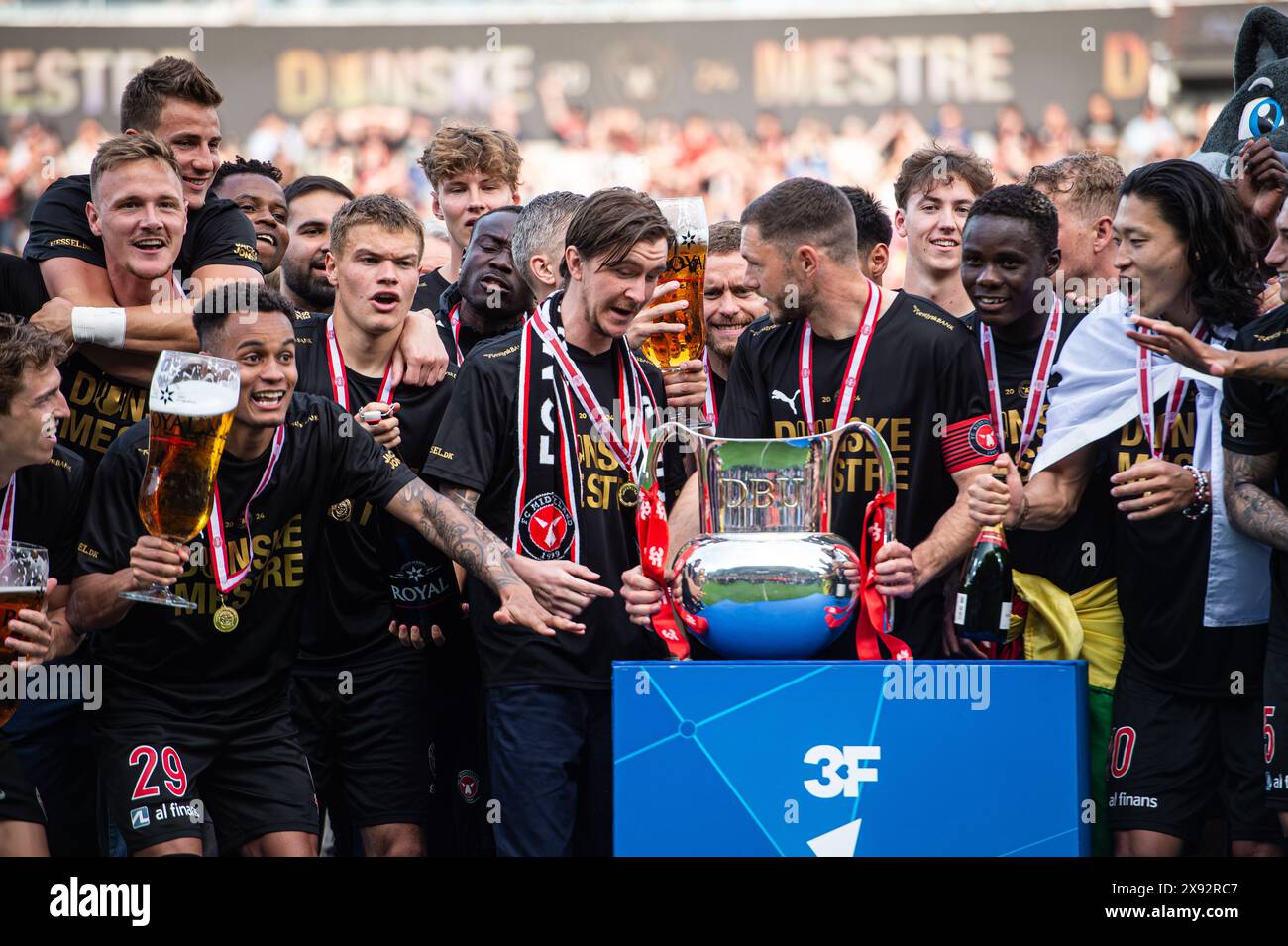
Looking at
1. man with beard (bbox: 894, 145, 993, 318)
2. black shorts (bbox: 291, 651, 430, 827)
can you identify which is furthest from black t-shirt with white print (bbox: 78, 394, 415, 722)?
man with beard (bbox: 894, 145, 993, 318)

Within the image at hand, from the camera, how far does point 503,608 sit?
371cm

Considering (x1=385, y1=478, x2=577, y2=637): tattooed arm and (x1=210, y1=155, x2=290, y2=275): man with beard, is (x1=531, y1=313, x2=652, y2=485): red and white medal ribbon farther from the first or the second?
(x1=210, y1=155, x2=290, y2=275): man with beard

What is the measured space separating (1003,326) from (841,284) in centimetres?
62

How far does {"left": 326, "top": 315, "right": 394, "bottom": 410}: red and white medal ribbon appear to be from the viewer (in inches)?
176

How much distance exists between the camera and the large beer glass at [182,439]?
3424mm

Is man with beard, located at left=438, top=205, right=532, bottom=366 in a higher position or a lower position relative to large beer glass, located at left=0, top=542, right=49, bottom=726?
higher

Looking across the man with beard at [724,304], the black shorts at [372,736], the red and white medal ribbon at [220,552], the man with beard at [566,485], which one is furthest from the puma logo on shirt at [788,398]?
the red and white medal ribbon at [220,552]

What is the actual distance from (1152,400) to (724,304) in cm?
160

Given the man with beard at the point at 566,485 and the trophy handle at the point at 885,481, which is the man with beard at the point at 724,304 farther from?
the trophy handle at the point at 885,481

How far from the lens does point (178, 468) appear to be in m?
3.43

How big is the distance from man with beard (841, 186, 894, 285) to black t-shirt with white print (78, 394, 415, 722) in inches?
80.5

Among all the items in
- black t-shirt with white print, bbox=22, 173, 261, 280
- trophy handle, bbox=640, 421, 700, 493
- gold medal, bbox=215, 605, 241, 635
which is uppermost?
black t-shirt with white print, bbox=22, 173, 261, 280

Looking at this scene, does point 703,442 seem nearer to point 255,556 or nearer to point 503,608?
point 503,608
